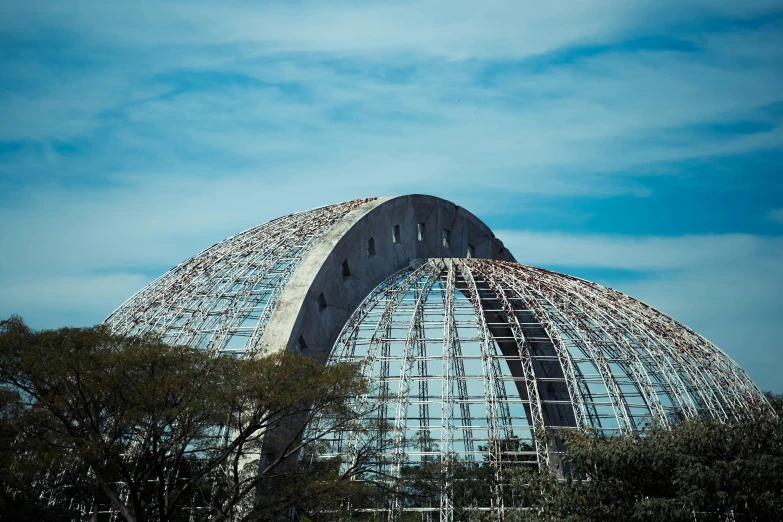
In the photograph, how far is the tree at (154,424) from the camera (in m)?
25.2

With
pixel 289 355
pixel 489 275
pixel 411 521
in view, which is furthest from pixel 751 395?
pixel 289 355

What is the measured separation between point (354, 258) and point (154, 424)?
15.2 metres

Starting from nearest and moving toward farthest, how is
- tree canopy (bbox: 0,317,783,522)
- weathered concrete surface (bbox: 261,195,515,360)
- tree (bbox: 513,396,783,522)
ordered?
tree (bbox: 513,396,783,522)
tree canopy (bbox: 0,317,783,522)
weathered concrete surface (bbox: 261,195,515,360)

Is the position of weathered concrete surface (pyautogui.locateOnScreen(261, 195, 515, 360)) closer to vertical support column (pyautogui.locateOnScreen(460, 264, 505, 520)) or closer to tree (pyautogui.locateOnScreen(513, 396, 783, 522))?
vertical support column (pyautogui.locateOnScreen(460, 264, 505, 520))

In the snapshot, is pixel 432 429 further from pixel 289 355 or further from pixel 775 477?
pixel 775 477

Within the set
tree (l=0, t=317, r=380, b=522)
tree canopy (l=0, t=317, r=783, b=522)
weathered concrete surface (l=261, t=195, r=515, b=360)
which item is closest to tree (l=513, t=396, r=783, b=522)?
tree canopy (l=0, t=317, r=783, b=522)

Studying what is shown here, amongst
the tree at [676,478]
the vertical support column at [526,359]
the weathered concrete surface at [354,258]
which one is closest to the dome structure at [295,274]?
the weathered concrete surface at [354,258]

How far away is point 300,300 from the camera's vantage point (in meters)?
33.2

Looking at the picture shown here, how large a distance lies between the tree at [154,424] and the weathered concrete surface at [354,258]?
2.95 meters

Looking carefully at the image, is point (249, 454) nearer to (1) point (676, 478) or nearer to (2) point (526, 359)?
(2) point (526, 359)

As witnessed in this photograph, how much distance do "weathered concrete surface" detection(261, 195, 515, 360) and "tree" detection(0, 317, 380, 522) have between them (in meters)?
2.95

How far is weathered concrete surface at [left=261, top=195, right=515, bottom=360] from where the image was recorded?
109ft

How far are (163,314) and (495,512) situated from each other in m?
18.6

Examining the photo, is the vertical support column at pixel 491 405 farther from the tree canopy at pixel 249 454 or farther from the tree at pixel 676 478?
the tree at pixel 676 478
